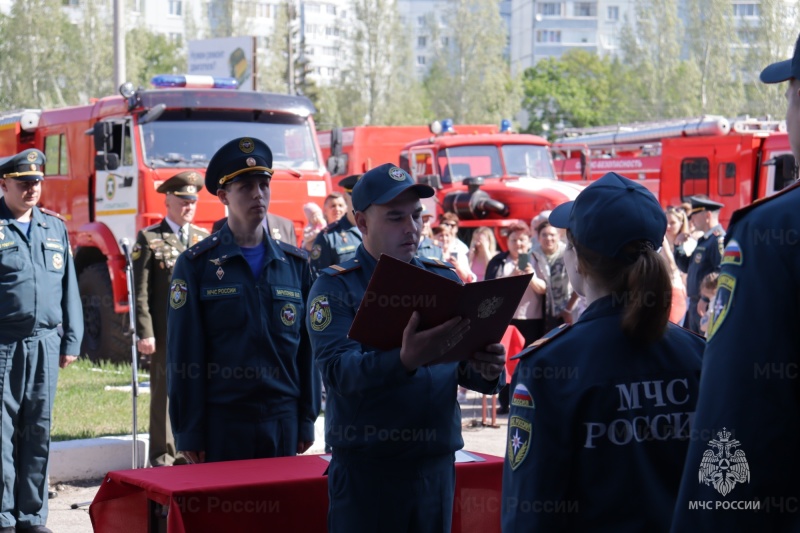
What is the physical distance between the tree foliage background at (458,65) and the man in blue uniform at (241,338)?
52.2 meters

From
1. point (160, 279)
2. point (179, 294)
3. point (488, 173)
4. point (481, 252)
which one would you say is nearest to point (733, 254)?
point (179, 294)

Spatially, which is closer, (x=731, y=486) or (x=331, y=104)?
(x=731, y=486)

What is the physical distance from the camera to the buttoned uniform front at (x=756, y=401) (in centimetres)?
191

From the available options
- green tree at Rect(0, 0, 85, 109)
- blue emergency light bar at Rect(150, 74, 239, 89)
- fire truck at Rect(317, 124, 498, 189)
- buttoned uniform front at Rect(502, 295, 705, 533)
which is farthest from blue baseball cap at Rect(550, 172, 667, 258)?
green tree at Rect(0, 0, 85, 109)

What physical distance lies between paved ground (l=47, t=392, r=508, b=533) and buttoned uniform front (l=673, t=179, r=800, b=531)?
5324 mm

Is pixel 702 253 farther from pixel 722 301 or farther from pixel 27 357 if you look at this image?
pixel 722 301

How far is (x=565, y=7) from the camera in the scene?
12506cm

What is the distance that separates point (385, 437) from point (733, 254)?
5.70ft

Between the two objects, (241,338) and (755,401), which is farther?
(241,338)

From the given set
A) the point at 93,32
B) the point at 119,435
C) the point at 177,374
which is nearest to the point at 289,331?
the point at 177,374

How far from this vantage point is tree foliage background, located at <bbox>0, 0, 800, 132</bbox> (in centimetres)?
5650

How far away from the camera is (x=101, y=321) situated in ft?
41.9

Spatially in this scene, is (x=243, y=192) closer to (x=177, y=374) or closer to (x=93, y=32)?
(x=177, y=374)

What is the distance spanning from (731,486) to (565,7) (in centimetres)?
12775
